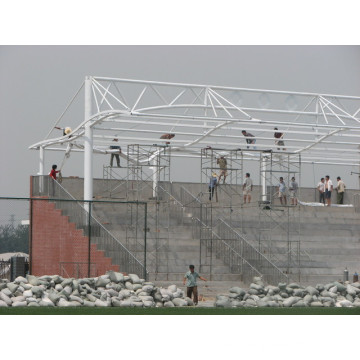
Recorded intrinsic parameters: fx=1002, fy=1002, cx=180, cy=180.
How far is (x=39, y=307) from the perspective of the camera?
2356 centimetres

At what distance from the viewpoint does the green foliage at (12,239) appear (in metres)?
29.9

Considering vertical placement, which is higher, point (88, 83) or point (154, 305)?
point (88, 83)

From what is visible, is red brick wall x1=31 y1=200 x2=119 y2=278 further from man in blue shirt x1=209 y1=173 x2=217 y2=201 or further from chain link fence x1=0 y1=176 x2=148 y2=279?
man in blue shirt x1=209 y1=173 x2=217 y2=201

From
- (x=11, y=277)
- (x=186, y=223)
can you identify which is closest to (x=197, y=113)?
(x=186, y=223)

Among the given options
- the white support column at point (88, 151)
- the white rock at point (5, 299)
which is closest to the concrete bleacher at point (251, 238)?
the white support column at point (88, 151)

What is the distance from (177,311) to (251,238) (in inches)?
490

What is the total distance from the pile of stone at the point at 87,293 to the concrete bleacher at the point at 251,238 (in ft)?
16.4

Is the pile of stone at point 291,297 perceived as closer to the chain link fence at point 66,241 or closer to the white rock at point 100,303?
the white rock at point 100,303

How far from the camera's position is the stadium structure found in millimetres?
30938

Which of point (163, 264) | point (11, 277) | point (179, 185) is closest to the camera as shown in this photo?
point (11, 277)

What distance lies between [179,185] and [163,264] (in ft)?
26.1

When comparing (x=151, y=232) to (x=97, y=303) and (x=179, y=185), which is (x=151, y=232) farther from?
(x=97, y=303)

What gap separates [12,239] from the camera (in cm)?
3034

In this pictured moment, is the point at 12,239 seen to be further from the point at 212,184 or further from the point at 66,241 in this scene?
the point at 212,184
